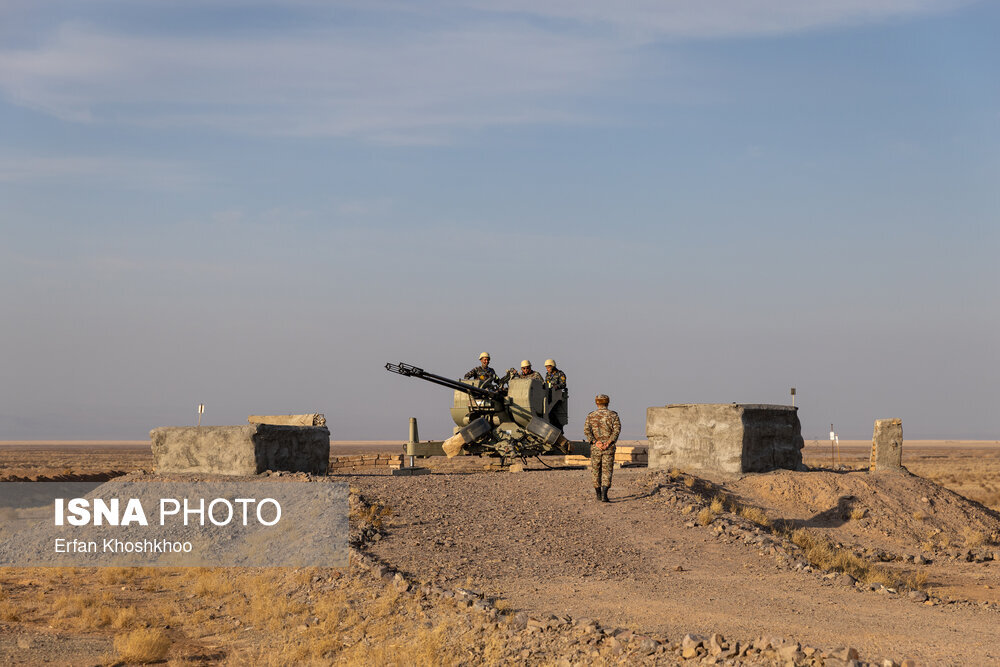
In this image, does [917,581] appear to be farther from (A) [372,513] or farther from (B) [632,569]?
(A) [372,513]

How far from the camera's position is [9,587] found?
1468 centimetres

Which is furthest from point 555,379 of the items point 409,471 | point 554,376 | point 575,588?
point 575,588

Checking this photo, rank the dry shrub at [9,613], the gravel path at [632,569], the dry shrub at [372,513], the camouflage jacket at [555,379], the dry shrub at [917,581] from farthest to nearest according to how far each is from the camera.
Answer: the camouflage jacket at [555,379]
the dry shrub at [372,513]
the dry shrub at [917,581]
the dry shrub at [9,613]
the gravel path at [632,569]

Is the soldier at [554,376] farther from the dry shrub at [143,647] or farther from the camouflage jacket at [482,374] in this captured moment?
the dry shrub at [143,647]

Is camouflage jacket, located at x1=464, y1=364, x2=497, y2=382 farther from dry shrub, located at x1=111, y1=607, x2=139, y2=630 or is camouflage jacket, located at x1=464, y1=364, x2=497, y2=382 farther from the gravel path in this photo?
dry shrub, located at x1=111, y1=607, x2=139, y2=630

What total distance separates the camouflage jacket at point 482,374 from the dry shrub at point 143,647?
13096mm

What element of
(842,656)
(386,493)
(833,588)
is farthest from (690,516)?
(842,656)

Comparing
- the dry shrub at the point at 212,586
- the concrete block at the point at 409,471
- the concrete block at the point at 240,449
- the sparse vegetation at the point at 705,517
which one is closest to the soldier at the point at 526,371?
the concrete block at the point at 409,471

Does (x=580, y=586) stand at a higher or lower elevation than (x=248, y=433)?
lower

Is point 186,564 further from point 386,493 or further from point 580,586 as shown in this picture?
point 580,586

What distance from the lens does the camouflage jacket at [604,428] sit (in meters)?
15.8

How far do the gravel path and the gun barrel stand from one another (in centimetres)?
519

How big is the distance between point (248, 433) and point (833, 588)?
32.4ft

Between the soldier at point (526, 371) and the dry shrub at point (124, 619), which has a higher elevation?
the soldier at point (526, 371)
